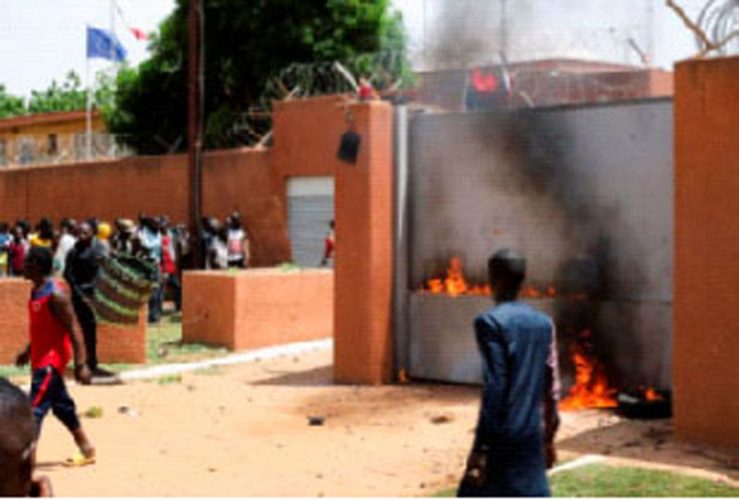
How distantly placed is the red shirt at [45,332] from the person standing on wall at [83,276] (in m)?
4.35

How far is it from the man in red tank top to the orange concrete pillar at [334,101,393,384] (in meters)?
4.45

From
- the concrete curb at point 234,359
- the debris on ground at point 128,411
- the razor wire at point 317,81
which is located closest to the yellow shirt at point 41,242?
the concrete curb at point 234,359

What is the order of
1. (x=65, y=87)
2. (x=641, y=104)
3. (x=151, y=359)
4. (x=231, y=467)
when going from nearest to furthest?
(x=231, y=467) → (x=641, y=104) → (x=151, y=359) → (x=65, y=87)

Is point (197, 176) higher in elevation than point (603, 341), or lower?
higher

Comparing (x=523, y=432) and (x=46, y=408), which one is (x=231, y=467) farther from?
(x=523, y=432)

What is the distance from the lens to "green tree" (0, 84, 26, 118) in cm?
5344

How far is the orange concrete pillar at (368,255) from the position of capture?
11.4m

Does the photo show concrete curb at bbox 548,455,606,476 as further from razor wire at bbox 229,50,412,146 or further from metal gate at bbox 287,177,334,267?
A: razor wire at bbox 229,50,412,146

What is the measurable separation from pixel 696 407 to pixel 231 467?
3282mm

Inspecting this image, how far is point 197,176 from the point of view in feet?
63.8

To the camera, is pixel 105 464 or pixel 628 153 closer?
pixel 105 464

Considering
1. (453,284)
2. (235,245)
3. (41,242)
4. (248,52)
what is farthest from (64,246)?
(248,52)

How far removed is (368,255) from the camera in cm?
1134

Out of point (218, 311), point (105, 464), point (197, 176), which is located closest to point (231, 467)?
point (105, 464)
